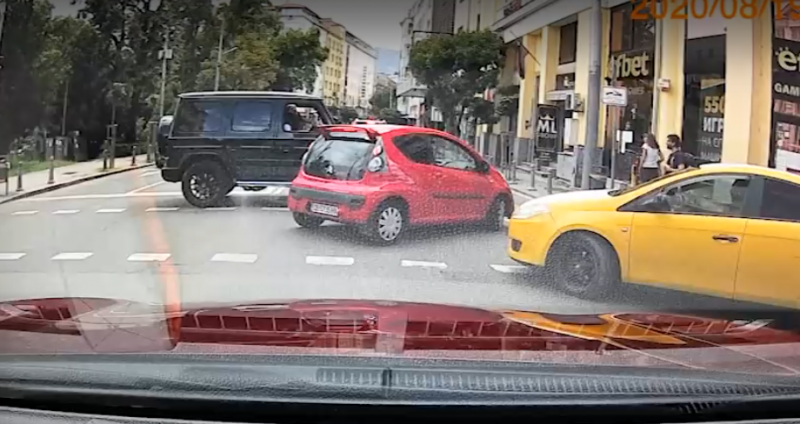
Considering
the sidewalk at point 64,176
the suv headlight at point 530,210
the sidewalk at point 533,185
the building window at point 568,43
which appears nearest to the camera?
the suv headlight at point 530,210

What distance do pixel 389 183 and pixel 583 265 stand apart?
68.4 inches

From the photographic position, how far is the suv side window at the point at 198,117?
24.2 feet

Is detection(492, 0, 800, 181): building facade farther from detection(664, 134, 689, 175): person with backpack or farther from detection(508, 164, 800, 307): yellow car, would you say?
detection(508, 164, 800, 307): yellow car

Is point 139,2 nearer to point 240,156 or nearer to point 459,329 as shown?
point 240,156

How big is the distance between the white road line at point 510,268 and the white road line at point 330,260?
3.57 ft

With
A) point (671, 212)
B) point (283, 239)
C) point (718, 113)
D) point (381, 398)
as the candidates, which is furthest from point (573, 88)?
point (381, 398)

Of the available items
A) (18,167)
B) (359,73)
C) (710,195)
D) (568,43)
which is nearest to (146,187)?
(18,167)

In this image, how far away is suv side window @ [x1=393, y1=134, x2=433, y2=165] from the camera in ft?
24.1

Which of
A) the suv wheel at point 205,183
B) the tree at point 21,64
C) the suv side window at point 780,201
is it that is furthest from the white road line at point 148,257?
the suv side window at point 780,201

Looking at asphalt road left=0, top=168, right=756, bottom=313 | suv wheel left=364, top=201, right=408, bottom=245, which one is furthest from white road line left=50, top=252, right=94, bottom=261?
suv wheel left=364, top=201, right=408, bottom=245

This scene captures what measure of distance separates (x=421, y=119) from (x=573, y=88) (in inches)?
53.3

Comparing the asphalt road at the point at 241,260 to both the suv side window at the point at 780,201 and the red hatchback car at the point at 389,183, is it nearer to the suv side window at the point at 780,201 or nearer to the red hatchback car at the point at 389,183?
the red hatchback car at the point at 389,183

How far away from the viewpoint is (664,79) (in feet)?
25.6

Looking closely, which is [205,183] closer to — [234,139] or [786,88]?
[234,139]
